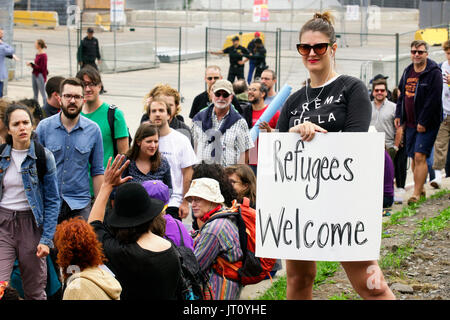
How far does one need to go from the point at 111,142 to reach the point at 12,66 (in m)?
18.1

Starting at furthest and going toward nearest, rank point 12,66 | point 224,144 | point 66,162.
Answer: point 12,66 → point 224,144 → point 66,162

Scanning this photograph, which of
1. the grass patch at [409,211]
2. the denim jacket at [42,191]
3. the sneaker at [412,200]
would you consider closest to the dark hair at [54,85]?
the denim jacket at [42,191]

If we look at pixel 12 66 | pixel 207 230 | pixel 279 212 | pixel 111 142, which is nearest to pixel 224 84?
pixel 111 142

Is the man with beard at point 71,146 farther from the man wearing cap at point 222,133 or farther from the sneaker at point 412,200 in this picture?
the sneaker at point 412,200

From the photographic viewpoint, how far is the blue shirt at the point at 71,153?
6504 millimetres

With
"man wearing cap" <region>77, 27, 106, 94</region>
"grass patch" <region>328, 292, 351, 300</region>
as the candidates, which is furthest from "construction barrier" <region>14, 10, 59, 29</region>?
"grass patch" <region>328, 292, 351, 300</region>

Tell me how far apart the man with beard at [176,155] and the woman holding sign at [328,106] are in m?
3.15

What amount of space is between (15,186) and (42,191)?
0.23 metres

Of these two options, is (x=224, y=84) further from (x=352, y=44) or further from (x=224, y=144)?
(x=352, y=44)

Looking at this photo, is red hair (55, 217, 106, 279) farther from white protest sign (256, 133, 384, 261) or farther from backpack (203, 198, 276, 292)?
backpack (203, 198, 276, 292)

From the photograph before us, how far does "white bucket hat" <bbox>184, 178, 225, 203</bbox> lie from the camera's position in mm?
5938

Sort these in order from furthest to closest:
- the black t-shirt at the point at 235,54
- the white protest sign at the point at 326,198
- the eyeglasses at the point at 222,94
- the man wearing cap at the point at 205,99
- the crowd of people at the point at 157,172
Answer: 1. the black t-shirt at the point at 235,54
2. the man wearing cap at the point at 205,99
3. the eyeglasses at the point at 222,94
4. the crowd of people at the point at 157,172
5. the white protest sign at the point at 326,198

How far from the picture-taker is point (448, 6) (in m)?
31.6

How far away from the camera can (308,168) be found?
3.90 m
